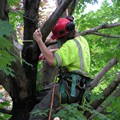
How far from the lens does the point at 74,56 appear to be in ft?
11.0

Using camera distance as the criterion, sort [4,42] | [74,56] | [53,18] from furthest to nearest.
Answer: [53,18] < [74,56] < [4,42]

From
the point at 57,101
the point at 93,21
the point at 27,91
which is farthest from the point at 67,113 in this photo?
the point at 93,21

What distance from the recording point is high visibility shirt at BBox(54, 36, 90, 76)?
321cm

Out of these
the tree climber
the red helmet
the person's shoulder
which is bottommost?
the tree climber

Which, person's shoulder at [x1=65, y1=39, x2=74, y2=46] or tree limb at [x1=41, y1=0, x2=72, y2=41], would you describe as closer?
person's shoulder at [x1=65, y1=39, x2=74, y2=46]

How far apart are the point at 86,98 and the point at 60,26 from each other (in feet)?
3.19

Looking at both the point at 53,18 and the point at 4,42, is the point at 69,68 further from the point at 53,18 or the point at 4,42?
the point at 4,42

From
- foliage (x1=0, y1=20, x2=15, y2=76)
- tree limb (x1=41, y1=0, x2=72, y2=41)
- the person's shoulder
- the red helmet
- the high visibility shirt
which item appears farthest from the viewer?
the red helmet

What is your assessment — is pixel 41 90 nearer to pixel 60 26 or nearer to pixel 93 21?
pixel 60 26

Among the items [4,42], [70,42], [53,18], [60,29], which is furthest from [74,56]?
[4,42]

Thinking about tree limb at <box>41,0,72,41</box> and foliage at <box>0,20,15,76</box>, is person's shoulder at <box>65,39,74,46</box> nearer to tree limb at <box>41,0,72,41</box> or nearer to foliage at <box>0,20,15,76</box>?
tree limb at <box>41,0,72,41</box>

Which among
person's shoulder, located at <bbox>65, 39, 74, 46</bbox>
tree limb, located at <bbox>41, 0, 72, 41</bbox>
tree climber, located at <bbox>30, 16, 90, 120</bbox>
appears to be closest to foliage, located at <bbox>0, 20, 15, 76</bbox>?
tree climber, located at <bbox>30, 16, 90, 120</bbox>

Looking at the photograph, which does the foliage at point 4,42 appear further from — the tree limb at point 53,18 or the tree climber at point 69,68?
the tree limb at point 53,18

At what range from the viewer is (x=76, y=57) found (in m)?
3.41
